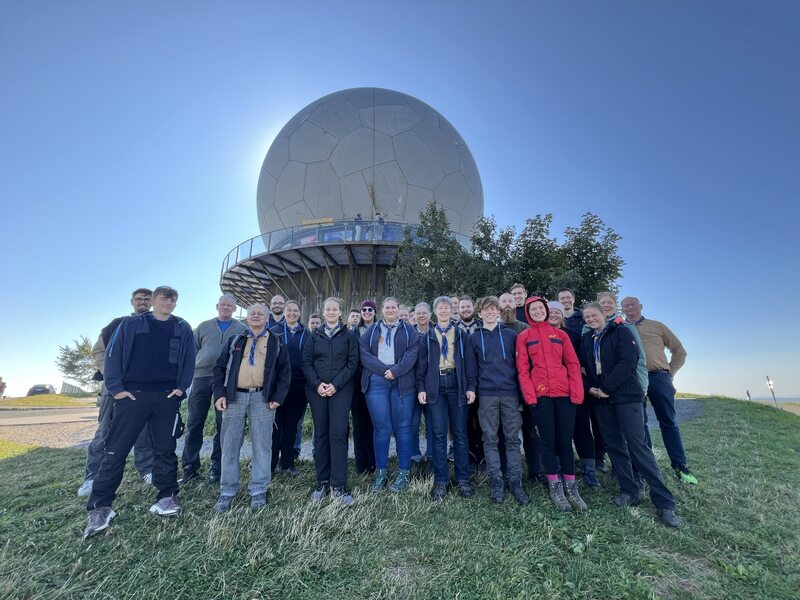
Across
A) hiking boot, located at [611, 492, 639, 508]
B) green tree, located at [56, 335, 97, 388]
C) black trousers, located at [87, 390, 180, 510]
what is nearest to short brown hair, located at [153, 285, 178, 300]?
black trousers, located at [87, 390, 180, 510]

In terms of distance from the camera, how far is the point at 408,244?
974cm

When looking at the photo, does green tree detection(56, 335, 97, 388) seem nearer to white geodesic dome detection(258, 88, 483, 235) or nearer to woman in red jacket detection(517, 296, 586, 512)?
white geodesic dome detection(258, 88, 483, 235)

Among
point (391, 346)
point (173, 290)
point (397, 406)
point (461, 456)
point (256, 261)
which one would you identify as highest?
point (256, 261)

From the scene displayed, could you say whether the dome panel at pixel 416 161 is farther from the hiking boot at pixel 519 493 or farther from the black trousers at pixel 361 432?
the hiking boot at pixel 519 493

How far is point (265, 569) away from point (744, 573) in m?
3.19

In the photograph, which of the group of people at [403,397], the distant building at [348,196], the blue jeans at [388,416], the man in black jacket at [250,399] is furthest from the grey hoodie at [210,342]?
the distant building at [348,196]

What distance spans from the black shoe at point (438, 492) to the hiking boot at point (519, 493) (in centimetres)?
67

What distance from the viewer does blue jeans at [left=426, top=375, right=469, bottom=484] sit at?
3.89 metres

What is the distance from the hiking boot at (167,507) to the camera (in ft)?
10.6

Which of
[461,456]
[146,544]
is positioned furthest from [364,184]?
[146,544]

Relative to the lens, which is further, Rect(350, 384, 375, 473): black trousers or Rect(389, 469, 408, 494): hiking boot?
Rect(350, 384, 375, 473): black trousers

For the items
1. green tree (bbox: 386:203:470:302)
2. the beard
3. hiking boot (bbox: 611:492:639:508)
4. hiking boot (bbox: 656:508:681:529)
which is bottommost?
hiking boot (bbox: 656:508:681:529)

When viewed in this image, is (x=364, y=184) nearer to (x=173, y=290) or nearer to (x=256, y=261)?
(x=256, y=261)

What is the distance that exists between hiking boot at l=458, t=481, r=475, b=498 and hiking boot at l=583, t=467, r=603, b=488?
131 centimetres
